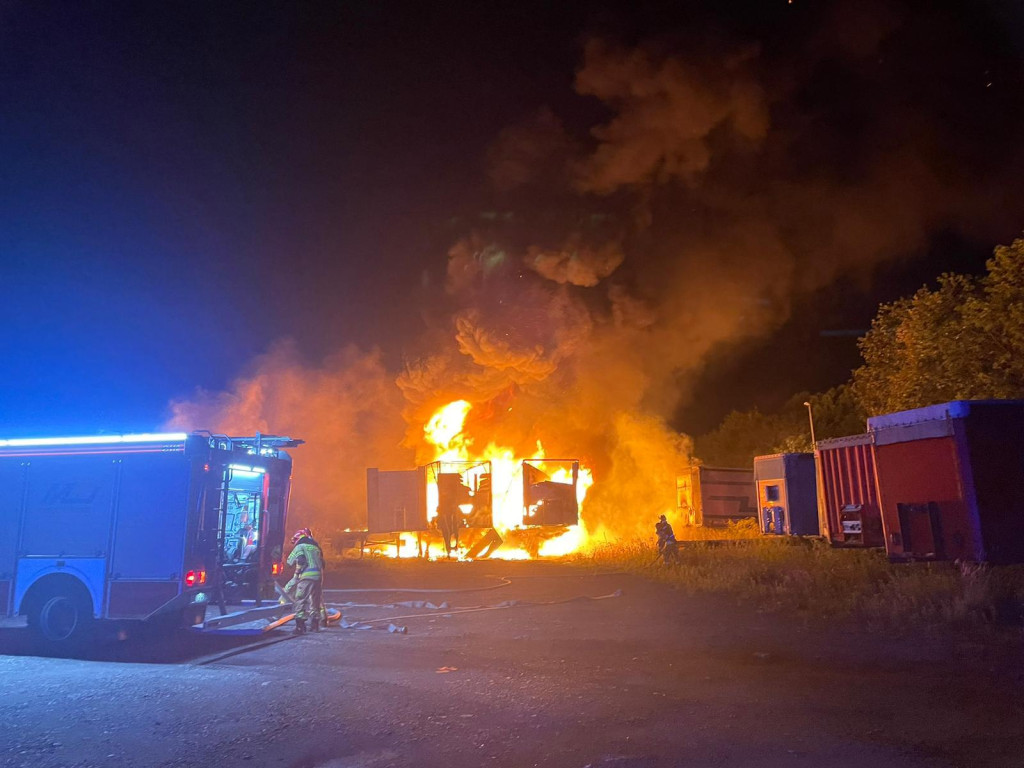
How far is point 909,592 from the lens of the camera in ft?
34.3

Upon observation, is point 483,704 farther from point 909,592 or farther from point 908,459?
point 908,459

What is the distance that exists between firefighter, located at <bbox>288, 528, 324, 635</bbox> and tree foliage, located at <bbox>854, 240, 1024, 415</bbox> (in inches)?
557

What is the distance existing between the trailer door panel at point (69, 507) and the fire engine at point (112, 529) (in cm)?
1

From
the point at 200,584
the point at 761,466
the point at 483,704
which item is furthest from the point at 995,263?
the point at 200,584

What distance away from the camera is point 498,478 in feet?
77.7

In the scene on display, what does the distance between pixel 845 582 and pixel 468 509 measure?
12.4m

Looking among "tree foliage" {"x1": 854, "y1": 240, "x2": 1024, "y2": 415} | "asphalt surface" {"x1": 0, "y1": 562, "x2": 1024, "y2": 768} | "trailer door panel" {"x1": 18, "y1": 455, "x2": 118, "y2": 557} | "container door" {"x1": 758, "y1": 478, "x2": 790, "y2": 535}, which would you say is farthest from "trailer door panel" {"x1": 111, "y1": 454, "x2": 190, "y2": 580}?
"container door" {"x1": 758, "y1": 478, "x2": 790, "y2": 535}

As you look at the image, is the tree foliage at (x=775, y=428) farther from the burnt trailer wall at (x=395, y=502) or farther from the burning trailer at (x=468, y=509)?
the burnt trailer wall at (x=395, y=502)

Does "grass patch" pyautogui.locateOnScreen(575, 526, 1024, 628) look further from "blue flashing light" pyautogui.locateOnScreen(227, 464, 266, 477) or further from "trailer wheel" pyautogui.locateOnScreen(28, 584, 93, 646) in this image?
"trailer wheel" pyautogui.locateOnScreen(28, 584, 93, 646)

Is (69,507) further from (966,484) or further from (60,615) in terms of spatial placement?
(966,484)

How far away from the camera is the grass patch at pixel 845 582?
9.45 meters

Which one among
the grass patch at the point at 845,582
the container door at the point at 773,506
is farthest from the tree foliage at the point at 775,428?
the grass patch at the point at 845,582

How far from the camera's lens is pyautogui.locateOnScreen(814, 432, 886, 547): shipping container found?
14.0 metres

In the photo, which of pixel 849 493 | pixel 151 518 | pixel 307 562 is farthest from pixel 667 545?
pixel 151 518
